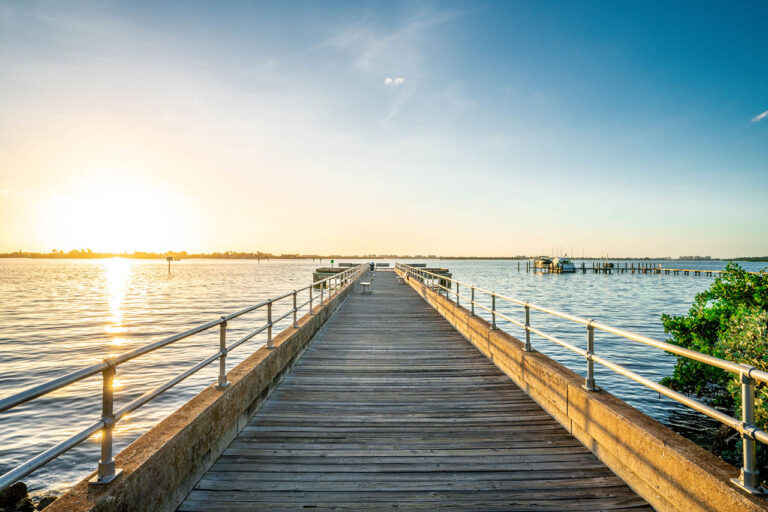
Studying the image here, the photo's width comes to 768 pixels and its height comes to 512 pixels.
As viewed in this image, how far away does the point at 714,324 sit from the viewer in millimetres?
9812

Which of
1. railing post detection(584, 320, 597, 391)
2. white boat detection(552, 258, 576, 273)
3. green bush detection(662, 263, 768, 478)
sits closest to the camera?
railing post detection(584, 320, 597, 391)

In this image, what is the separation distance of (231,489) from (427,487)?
177 centimetres

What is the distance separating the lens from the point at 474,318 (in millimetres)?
10891

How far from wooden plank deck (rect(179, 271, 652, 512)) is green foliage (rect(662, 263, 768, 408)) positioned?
5.34 metres

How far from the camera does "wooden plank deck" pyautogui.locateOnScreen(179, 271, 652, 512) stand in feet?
12.3

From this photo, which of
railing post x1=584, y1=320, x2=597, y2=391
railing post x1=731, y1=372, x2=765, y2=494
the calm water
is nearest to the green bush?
the calm water

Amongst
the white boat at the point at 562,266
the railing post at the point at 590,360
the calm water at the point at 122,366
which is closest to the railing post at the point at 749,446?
the railing post at the point at 590,360

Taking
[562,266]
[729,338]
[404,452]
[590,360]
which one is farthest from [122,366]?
[562,266]

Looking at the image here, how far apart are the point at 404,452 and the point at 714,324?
8.95m

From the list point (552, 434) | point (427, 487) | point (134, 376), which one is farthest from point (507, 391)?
point (134, 376)

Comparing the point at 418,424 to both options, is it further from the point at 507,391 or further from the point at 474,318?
the point at 474,318

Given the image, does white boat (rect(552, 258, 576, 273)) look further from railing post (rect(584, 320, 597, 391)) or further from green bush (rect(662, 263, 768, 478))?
railing post (rect(584, 320, 597, 391))

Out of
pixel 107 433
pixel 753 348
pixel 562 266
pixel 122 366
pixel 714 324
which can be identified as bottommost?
pixel 122 366

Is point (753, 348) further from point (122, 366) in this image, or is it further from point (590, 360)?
point (122, 366)
